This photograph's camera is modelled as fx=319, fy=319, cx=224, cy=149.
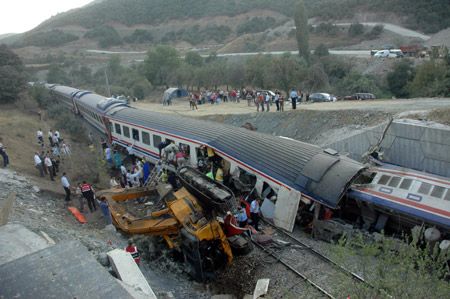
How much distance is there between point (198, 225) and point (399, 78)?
2780 centimetres

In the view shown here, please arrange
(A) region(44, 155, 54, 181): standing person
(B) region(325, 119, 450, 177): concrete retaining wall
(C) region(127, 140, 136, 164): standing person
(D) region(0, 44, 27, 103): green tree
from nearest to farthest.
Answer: (B) region(325, 119, 450, 177): concrete retaining wall < (A) region(44, 155, 54, 181): standing person < (C) region(127, 140, 136, 164): standing person < (D) region(0, 44, 27, 103): green tree

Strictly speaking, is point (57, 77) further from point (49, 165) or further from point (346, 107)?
point (346, 107)

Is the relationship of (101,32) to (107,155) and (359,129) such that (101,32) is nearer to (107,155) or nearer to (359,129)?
(107,155)

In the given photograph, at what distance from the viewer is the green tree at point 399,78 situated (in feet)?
93.1

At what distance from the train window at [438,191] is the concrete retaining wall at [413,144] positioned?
2.77m

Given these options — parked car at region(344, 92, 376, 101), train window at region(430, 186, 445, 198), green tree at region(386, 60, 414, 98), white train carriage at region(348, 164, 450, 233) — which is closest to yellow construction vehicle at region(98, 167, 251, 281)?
white train carriage at region(348, 164, 450, 233)

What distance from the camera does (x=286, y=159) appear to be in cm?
1046

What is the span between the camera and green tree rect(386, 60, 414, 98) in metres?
28.4

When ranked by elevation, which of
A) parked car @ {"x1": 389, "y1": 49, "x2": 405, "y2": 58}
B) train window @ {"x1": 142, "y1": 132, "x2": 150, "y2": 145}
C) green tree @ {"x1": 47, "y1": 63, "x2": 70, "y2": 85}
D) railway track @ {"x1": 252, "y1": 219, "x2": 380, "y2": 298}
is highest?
green tree @ {"x1": 47, "y1": 63, "x2": 70, "y2": 85}

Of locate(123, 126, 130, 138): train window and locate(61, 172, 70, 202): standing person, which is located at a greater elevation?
locate(123, 126, 130, 138): train window

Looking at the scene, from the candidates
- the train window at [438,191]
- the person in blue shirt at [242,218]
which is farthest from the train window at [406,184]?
the person in blue shirt at [242,218]

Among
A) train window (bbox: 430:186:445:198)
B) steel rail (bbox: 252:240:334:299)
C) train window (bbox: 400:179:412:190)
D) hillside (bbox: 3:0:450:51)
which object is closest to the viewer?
steel rail (bbox: 252:240:334:299)

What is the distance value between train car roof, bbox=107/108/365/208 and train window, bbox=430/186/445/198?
1889mm

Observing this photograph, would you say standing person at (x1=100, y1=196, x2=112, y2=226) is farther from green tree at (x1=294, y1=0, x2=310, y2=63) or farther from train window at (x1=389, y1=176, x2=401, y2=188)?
green tree at (x1=294, y1=0, x2=310, y2=63)
